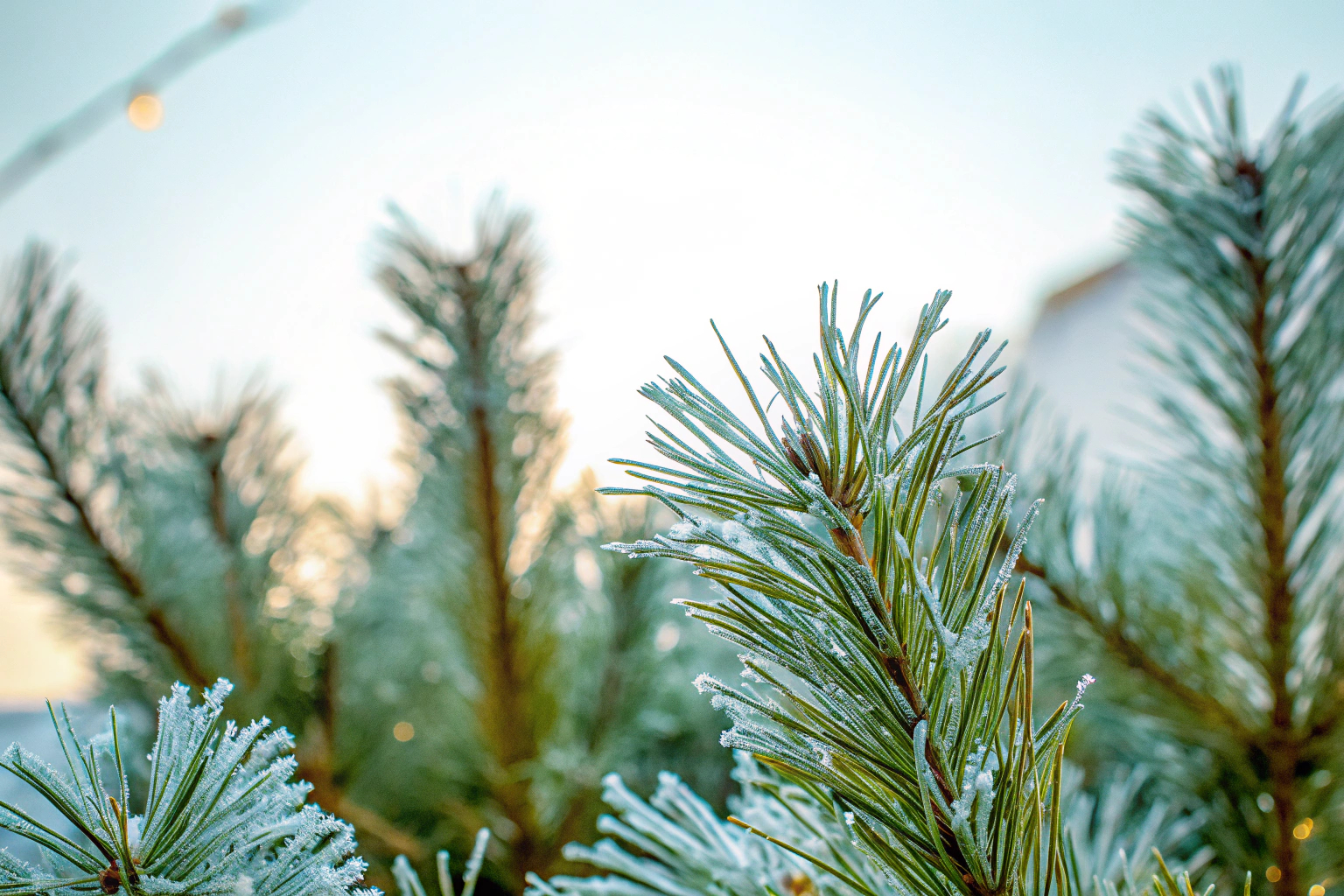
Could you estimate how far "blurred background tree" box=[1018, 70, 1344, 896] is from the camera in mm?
374

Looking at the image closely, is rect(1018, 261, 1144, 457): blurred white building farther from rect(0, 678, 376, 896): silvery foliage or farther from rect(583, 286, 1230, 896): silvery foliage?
rect(0, 678, 376, 896): silvery foliage

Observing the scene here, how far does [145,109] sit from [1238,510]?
Result: 0.89 meters

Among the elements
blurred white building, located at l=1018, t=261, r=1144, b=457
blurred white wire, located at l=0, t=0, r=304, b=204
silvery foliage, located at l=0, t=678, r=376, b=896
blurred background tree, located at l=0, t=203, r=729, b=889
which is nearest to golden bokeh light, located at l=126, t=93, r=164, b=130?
blurred white wire, located at l=0, t=0, r=304, b=204

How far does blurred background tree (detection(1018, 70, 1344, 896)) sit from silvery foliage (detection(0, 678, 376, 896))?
0.37m

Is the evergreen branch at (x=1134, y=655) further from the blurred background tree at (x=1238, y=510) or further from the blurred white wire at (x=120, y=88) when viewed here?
the blurred white wire at (x=120, y=88)

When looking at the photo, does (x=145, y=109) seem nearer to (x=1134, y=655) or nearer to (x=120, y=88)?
(x=120, y=88)

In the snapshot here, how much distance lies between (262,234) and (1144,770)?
914 millimetres

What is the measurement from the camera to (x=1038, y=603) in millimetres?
406

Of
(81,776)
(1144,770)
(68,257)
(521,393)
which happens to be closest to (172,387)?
(68,257)

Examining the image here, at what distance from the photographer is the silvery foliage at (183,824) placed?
158mm

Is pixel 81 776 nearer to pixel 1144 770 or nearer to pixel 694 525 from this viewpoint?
pixel 694 525

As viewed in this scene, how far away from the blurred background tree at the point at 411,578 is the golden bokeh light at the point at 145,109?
0.27 metres

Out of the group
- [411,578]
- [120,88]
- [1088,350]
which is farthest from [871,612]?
[1088,350]

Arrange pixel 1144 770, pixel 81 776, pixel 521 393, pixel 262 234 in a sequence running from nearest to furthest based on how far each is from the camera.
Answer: pixel 81 776 → pixel 1144 770 → pixel 521 393 → pixel 262 234
